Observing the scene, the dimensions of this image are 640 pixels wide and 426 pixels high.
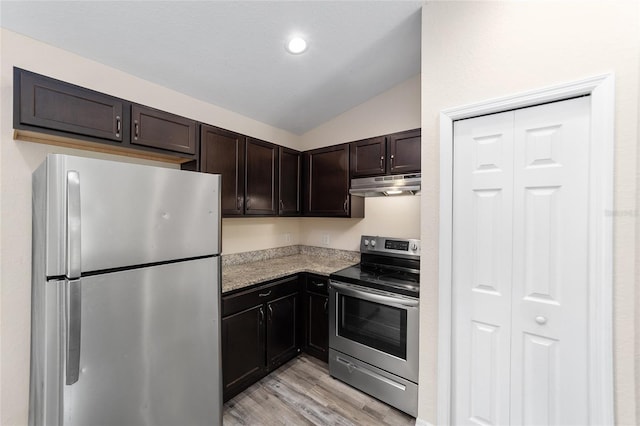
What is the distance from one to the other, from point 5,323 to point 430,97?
3.00 meters

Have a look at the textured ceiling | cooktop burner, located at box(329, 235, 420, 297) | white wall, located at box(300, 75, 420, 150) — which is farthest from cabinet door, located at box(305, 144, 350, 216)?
the textured ceiling

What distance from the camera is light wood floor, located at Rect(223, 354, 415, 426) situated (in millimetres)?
1870

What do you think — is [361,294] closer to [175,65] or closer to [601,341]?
[601,341]

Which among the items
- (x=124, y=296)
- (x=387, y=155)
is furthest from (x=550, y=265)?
(x=124, y=296)

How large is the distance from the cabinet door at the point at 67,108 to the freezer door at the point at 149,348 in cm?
96

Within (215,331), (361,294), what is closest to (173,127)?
(215,331)

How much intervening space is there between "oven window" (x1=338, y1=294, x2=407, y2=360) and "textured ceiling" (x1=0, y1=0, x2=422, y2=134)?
6.80 ft

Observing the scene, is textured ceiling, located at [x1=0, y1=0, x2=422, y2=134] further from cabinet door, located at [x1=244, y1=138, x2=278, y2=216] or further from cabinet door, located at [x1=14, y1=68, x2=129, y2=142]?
cabinet door, located at [x1=244, y1=138, x2=278, y2=216]

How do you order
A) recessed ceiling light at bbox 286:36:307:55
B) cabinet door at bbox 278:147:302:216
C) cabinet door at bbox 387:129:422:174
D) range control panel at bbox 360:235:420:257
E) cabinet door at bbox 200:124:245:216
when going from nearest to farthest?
recessed ceiling light at bbox 286:36:307:55 < cabinet door at bbox 200:124:245:216 < cabinet door at bbox 387:129:422:174 < range control panel at bbox 360:235:420:257 < cabinet door at bbox 278:147:302:216

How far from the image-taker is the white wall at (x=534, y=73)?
1.17m

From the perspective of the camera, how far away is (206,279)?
62.9 inches

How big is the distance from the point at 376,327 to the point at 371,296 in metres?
0.28

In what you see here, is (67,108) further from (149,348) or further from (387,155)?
(387,155)

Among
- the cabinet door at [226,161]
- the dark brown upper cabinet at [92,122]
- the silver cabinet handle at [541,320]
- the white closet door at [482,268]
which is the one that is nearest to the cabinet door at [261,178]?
the cabinet door at [226,161]
